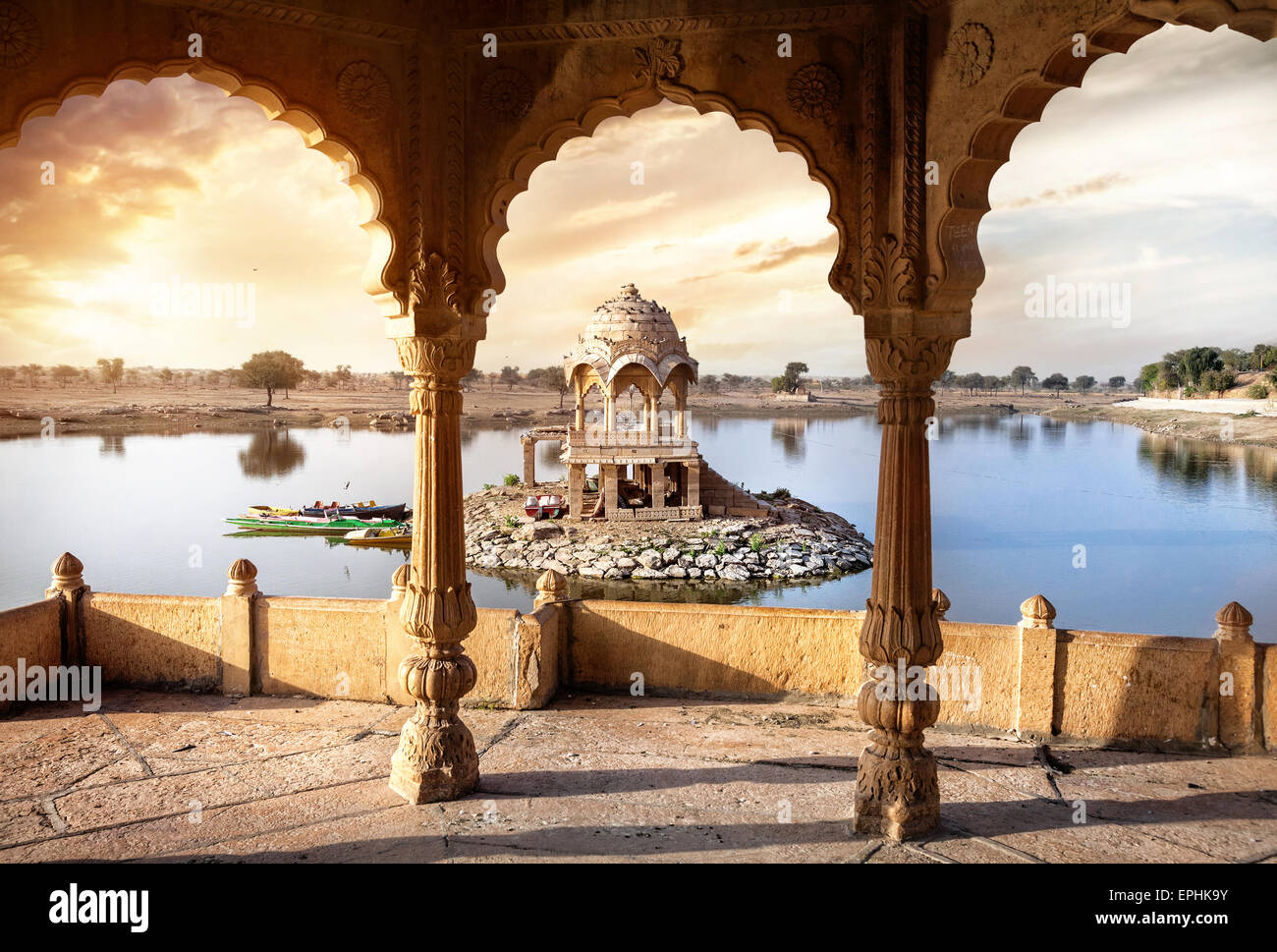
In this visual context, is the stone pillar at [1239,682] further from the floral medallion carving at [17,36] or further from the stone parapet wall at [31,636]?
the stone parapet wall at [31,636]

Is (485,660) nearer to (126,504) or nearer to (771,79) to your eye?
(771,79)

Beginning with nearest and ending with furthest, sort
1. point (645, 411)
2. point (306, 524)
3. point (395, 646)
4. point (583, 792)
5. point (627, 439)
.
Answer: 1. point (583, 792)
2. point (395, 646)
3. point (645, 411)
4. point (627, 439)
5. point (306, 524)

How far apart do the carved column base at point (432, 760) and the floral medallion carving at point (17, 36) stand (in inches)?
129

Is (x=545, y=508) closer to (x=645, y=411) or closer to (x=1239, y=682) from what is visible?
(x=645, y=411)

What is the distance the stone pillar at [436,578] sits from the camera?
15.3 feet

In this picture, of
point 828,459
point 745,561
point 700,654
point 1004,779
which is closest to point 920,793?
point 1004,779

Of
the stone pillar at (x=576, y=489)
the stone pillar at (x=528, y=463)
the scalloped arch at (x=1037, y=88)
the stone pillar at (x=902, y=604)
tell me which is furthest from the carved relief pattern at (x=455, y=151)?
the stone pillar at (x=528, y=463)

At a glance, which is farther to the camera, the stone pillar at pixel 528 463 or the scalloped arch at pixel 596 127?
the stone pillar at pixel 528 463

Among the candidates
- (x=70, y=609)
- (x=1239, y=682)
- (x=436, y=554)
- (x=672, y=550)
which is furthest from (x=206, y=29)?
(x=672, y=550)

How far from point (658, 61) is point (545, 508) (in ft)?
86.3

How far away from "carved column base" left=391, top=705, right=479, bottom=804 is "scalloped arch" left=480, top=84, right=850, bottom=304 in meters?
2.19

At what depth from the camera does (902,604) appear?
4.25 metres
